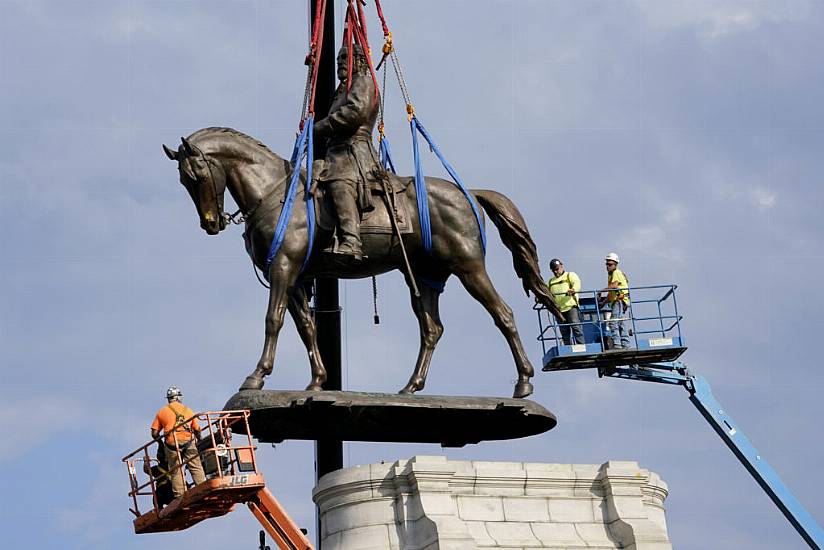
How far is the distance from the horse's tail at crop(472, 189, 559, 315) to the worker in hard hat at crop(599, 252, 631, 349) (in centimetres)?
228

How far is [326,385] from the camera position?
29.1m

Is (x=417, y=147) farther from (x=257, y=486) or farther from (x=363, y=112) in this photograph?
(x=257, y=486)

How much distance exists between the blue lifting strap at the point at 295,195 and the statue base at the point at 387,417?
7.32 feet

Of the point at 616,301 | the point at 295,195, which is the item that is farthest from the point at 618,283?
the point at 295,195

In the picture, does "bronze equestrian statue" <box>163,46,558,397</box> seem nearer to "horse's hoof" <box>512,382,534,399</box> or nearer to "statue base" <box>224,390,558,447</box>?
"horse's hoof" <box>512,382,534,399</box>

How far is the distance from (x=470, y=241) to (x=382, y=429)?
3362 millimetres

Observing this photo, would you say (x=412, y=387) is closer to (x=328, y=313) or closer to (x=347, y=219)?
(x=347, y=219)

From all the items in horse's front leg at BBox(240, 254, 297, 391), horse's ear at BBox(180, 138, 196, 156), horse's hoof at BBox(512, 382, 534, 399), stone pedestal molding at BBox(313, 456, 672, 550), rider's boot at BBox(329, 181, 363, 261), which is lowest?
stone pedestal molding at BBox(313, 456, 672, 550)

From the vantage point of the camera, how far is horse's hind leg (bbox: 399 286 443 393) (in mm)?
25719

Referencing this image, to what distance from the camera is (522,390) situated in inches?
1006

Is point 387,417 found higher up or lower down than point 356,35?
lower down

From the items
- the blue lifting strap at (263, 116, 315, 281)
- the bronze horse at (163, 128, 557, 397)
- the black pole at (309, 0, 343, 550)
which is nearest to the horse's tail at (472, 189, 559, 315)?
the bronze horse at (163, 128, 557, 397)

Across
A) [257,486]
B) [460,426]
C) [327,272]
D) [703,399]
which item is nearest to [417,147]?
[327,272]

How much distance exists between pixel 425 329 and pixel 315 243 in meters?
2.43
